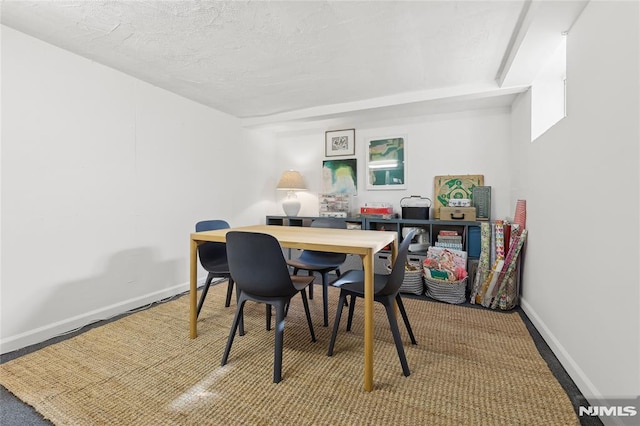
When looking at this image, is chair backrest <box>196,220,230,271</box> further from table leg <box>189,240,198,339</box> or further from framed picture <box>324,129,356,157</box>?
framed picture <box>324,129,356,157</box>

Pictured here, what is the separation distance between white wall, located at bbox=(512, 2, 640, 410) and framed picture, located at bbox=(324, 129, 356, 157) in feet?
7.96

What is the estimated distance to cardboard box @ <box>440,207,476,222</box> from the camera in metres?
3.21

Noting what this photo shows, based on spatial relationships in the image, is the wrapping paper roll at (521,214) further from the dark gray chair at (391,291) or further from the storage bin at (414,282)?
the dark gray chair at (391,291)

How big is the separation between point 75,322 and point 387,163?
369cm

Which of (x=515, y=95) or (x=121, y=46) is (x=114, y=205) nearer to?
(x=121, y=46)

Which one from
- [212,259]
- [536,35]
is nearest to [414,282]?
[212,259]

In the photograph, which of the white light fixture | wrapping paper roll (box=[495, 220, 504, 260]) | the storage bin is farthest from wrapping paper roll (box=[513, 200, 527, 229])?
the white light fixture

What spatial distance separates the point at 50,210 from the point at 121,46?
135cm

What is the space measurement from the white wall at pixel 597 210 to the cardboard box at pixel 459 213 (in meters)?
1.11

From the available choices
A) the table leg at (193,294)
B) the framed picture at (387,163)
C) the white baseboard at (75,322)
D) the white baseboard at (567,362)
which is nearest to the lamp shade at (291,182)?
the framed picture at (387,163)

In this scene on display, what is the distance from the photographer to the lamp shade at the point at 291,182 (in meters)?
4.15

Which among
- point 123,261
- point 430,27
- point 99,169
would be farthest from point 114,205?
point 430,27

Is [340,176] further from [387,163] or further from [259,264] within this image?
[259,264]

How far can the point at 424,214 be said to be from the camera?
3506 millimetres
